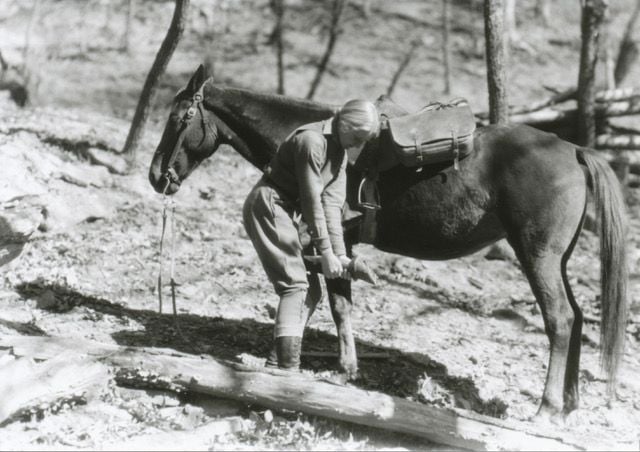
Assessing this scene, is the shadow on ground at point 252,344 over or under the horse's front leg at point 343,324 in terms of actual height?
under

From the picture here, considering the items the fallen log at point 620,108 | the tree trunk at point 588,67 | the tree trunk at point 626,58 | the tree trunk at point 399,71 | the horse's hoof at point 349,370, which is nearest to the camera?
the horse's hoof at point 349,370

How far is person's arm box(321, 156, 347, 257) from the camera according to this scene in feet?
17.0

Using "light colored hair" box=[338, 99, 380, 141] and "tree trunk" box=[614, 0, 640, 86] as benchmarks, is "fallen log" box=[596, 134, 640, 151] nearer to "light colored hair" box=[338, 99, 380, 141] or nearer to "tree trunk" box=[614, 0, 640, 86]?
"tree trunk" box=[614, 0, 640, 86]

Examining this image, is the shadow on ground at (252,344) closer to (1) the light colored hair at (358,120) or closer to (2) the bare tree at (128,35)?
(1) the light colored hair at (358,120)

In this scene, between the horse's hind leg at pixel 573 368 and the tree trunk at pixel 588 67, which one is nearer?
the horse's hind leg at pixel 573 368

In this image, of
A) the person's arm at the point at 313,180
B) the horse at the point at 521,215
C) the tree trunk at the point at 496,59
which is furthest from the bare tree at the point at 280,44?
the person's arm at the point at 313,180

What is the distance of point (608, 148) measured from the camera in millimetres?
10406

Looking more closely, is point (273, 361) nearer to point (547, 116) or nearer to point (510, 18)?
point (547, 116)

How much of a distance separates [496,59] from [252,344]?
4030 millimetres

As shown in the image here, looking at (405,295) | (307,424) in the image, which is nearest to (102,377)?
(307,424)

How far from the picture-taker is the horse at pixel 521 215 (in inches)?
219

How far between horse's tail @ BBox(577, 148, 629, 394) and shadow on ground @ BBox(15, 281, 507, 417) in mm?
916

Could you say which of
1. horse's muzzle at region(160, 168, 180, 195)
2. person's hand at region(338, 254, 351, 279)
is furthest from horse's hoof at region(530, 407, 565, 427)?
horse's muzzle at region(160, 168, 180, 195)

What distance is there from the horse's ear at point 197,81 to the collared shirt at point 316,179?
4.33ft
